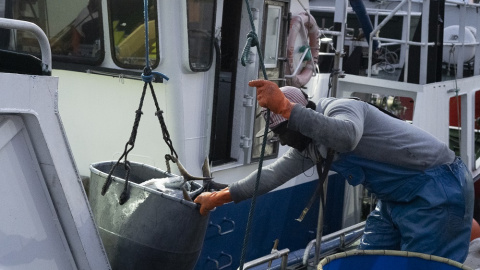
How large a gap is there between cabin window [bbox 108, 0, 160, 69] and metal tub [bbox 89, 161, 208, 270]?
1746 mm

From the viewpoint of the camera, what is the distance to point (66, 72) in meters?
5.55

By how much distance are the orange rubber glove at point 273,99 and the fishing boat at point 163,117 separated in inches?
4.2

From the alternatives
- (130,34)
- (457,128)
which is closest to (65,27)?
(130,34)

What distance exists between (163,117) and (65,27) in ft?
4.51

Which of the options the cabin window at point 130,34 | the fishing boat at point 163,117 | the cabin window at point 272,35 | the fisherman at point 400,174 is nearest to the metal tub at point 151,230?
the fishing boat at point 163,117

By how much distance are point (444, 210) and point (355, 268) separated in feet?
2.68

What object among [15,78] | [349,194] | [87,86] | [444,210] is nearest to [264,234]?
[349,194]

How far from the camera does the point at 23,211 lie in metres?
2.65

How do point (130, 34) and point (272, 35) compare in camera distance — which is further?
point (272, 35)

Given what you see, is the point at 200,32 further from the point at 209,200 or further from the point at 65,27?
the point at 209,200

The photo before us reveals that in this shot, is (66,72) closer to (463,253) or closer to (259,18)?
(259,18)

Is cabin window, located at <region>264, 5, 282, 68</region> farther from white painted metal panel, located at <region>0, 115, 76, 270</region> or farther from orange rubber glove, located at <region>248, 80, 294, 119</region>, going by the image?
white painted metal panel, located at <region>0, 115, 76, 270</region>

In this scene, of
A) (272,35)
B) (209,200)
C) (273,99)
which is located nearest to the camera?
(273,99)

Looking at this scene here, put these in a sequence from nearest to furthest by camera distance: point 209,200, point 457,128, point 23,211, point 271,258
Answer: point 23,211
point 209,200
point 271,258
point 457,128
